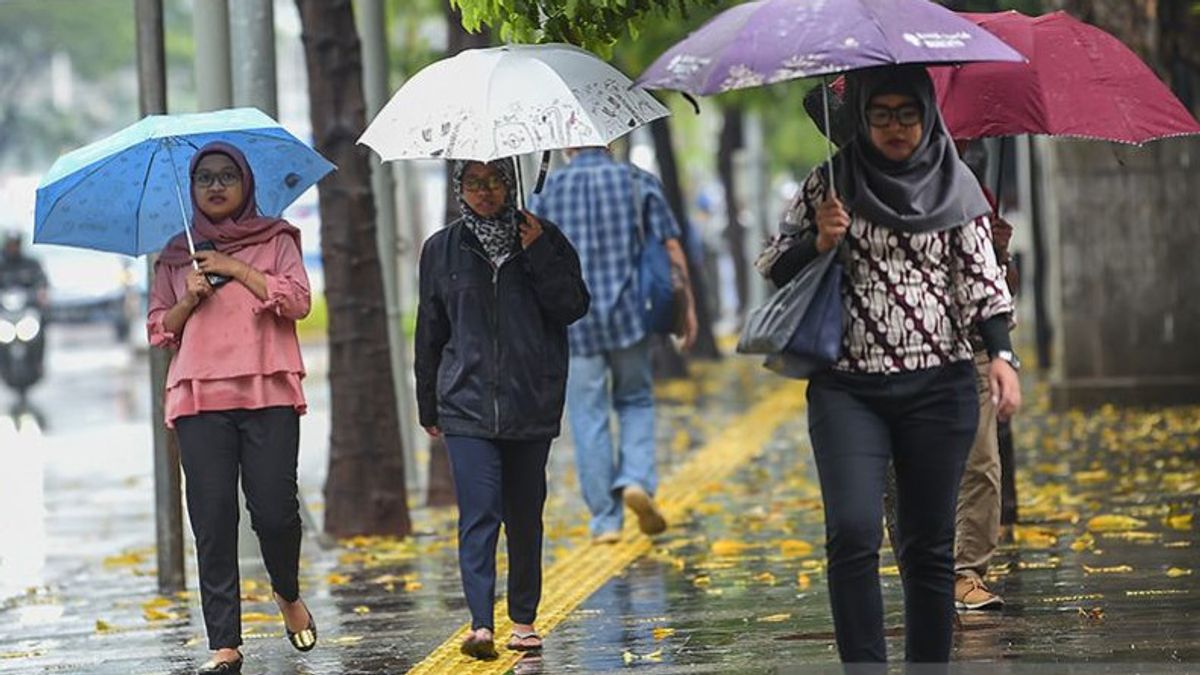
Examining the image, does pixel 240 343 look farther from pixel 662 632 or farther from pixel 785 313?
pixel 785 313

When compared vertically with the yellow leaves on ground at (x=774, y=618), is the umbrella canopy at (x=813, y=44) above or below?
above

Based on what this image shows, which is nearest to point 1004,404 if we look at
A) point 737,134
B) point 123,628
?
point 123,628

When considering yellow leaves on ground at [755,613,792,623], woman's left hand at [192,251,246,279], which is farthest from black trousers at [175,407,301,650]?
yellow leaves on ground at [755,613,792,623]

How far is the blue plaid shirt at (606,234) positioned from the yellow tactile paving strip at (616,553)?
98 centimetres

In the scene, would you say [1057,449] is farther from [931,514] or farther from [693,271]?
[693,271]

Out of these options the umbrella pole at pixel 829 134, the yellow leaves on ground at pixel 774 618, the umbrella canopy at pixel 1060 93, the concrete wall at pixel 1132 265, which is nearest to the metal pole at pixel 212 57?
the yellow leaves on ground at pixel 774 618

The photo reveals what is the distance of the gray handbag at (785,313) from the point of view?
713 centimetres

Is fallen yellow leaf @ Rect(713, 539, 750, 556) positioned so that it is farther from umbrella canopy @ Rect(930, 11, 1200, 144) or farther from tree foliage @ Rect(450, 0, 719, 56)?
umbrella canopy @ Rect(930, 11, 1200, 144)

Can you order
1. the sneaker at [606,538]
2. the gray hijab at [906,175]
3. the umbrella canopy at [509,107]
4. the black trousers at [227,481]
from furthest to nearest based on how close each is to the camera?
the sneaker at [606,538] < the black trousers at [227,481] < the umbrella canopy at [509,107] < the gray hijab at [906,175]

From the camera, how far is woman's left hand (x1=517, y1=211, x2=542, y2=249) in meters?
9.21

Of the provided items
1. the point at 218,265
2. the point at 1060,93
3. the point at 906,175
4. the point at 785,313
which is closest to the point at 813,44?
the point at 906,175

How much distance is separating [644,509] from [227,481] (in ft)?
14.0

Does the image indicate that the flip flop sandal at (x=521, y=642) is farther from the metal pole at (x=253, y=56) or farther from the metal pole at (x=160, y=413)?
the metal pole at (x=253, y=56)

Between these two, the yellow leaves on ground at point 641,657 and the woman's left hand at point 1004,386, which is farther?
the yellow leaves on ground at point 641,657
